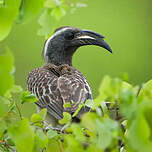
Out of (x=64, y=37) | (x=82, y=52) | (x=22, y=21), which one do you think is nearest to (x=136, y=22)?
(x=82, y=52)

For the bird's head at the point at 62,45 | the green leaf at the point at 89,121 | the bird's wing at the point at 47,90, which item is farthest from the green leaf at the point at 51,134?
the bird's head at the point at 62,45

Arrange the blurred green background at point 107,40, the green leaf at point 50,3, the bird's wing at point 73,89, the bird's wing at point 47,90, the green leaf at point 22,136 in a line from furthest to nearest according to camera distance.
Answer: the blurred green background at point 107,40, the bird's wing at point 47,90, the bird's wing at point 73,89, the green leaf at point 50,3, the green leaf at point 22,136

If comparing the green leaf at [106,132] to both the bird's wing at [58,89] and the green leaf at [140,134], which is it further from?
the bird's wing at [58,89]

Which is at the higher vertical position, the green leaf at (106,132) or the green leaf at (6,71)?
the green leaf at (6,71)

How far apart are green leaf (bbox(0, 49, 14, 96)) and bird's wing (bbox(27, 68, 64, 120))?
5.54ft

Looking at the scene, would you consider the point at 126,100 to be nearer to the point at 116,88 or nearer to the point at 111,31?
the point at 116,88

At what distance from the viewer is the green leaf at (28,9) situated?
1.07 m

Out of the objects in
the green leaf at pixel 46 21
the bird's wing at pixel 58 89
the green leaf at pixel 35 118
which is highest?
the green leaf at pixel 46 21

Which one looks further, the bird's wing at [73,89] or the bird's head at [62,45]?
the bird's head at [62,45]

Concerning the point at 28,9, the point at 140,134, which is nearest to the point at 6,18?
the point at 28,9

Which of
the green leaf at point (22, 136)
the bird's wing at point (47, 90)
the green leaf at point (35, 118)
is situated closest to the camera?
the green leaf at point (22, 136)

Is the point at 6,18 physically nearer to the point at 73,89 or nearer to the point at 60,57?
the point at 73,89

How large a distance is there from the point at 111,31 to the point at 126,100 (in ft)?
17.4

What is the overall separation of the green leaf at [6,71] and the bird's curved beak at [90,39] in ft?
7.50
